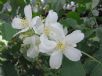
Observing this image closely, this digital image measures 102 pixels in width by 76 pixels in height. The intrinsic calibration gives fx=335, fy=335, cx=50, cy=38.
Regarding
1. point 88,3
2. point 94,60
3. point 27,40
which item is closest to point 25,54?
point 27,40

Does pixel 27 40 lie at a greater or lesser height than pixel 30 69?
greater

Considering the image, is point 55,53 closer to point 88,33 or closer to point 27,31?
point 27,31

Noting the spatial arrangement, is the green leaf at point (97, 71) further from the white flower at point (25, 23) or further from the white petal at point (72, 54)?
the white flower at point (25, 23)

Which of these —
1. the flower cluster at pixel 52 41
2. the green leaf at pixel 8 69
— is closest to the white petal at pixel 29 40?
the flower cluster at pixel 52 41

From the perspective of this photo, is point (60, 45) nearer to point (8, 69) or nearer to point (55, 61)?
point (55, 61)

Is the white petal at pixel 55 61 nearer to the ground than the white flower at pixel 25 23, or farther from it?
nearer to the ground

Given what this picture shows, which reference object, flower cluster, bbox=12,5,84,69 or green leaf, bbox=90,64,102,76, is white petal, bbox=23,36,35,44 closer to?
flower cluster, bbox=12,5,84,69

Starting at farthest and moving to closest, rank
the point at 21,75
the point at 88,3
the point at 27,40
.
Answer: the point at 88,3
the point at 21,75
the point at 27,40

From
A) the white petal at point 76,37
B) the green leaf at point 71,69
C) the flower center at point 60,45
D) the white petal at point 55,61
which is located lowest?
the green leaf at point 71,69

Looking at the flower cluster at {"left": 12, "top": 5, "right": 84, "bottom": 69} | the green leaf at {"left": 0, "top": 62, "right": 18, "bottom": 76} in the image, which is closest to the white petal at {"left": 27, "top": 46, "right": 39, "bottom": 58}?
the flower cluster at {"left": 12, "top": 5, "right": 84, "bottom": 69}
